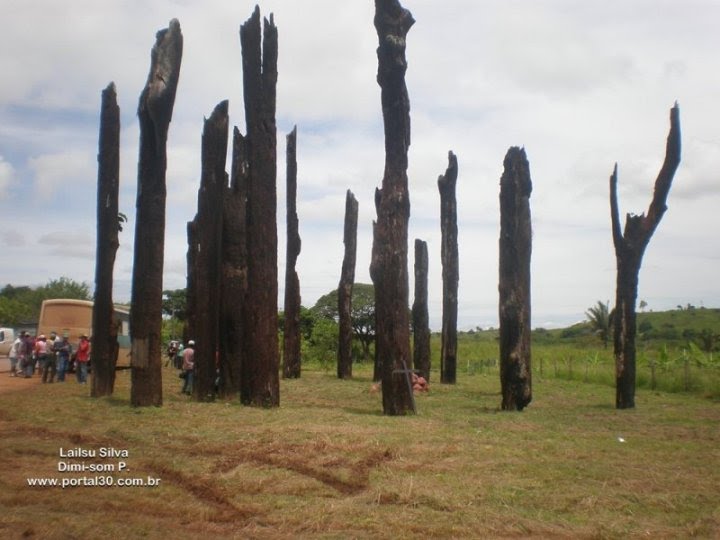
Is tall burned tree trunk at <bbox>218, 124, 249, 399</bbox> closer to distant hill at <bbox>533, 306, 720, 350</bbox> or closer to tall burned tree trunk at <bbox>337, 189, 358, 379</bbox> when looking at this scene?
tall burned tree trunk at <bbox>337, 189, 358, 379</bbox>

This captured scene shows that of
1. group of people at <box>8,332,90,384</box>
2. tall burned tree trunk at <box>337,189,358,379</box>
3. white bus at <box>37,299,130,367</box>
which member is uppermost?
tall burned tree trunk at <box>337,189,358,379</box>

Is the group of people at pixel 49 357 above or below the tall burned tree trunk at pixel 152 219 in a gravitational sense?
below

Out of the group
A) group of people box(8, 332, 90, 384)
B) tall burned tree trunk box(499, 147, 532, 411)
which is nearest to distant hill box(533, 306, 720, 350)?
tall burned tree trunk box(499, 147, 532, 411)

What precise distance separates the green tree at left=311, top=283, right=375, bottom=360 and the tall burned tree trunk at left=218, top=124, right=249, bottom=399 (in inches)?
911

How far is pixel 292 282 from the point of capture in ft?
84.6

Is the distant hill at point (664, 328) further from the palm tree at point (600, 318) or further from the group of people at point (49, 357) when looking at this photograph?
the group of people at point (49, 357)

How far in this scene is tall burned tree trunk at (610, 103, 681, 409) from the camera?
16875mm

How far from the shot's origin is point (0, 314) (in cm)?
5959

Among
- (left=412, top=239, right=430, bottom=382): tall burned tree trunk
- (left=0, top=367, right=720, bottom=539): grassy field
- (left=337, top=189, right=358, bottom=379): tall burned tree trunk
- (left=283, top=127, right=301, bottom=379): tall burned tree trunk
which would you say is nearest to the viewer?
(left=0, top=367, right=720, bottom=539): grassy field

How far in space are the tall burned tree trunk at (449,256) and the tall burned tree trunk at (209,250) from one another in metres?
8.99

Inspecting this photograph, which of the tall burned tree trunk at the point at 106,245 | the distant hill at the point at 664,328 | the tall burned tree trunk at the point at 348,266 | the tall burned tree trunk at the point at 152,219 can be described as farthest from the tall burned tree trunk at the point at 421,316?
the distant hill at the point at 664,328

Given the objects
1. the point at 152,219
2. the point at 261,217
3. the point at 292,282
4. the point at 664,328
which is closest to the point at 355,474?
the point at 261,217

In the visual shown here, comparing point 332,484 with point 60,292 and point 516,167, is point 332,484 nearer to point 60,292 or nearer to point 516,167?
point 516,167

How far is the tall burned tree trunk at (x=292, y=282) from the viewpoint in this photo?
2525 centimetres
